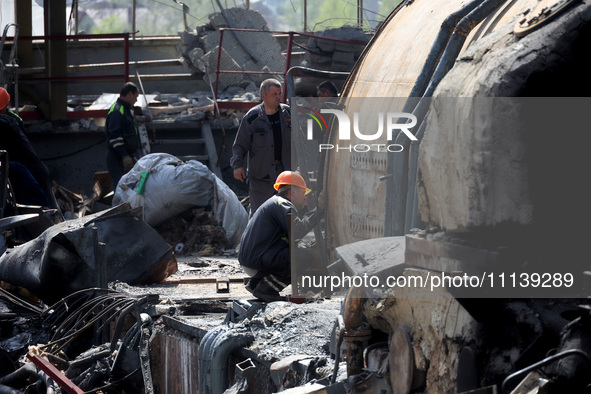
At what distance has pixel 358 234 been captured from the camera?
5477mm

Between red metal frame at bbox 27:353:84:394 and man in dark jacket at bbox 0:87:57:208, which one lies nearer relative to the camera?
red metal frame at bbox 27:353:84:394

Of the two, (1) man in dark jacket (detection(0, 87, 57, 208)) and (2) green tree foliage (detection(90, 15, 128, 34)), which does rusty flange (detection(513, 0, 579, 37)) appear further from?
(2) green tree foliage (detection(90, 15, 128, 34))

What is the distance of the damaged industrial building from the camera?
2.54m

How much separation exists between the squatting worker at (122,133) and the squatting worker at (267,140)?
273 centimetres

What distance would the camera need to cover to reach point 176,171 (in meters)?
9.96

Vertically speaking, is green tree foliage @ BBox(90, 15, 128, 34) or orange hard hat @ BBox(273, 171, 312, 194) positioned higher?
green tree foliage @ BBox(90, 15, 128, 34)

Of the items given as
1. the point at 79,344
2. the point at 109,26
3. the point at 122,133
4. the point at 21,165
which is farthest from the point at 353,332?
the point at 109,26

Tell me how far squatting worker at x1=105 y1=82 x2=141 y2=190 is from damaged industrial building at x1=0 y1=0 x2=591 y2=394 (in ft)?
2.22

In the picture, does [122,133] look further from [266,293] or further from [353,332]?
[353,332]

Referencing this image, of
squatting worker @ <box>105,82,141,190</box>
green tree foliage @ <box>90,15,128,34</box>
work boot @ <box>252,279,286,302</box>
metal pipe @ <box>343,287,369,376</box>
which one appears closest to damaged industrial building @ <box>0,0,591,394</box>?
metal pipe @ <box>343,287,369,376</box>

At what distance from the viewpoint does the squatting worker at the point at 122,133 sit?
10.4 meters

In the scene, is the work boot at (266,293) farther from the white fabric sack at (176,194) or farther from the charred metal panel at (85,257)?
the white fabric sack at (176,194)

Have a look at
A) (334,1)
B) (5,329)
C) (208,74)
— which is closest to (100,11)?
(334,1)

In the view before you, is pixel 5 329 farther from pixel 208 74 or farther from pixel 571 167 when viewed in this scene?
pixel 208 74
